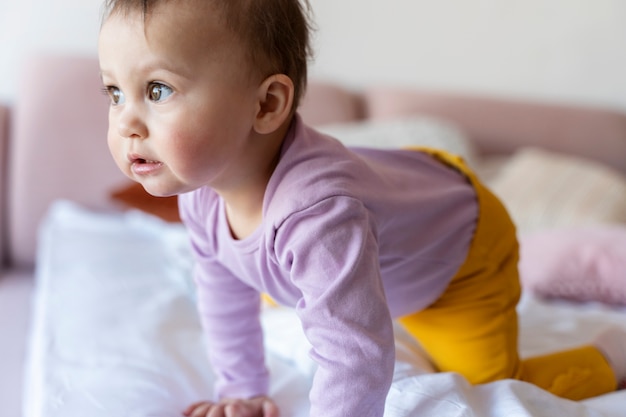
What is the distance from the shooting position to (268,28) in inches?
32.0

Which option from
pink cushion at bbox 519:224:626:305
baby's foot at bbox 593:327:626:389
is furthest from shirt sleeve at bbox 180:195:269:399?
pink cushion at bbox 519:224:626:305

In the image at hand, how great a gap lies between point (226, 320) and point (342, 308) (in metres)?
0.32

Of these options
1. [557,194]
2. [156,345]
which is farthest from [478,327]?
[557,194]

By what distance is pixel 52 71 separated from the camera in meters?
1.87

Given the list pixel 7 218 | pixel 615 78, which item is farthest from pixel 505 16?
pixel 7 218

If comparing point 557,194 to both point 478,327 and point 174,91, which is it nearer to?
point 478,327

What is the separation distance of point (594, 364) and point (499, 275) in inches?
8.0

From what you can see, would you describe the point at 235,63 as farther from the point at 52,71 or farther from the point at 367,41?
the point at 367,41

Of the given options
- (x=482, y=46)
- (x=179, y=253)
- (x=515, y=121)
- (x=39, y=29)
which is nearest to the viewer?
(x=179, y=253)

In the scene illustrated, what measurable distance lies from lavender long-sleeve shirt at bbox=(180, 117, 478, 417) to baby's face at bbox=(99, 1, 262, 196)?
Result: 10 cm

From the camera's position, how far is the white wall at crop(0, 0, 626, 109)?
88.0 inches

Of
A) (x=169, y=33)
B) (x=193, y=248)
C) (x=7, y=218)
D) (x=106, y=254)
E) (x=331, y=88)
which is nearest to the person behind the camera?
(x=169, y=33)

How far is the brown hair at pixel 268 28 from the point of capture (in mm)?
785

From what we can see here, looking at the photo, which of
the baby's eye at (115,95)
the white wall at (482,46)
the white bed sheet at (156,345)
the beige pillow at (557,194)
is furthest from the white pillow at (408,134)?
the baby's eye at (115,95)
